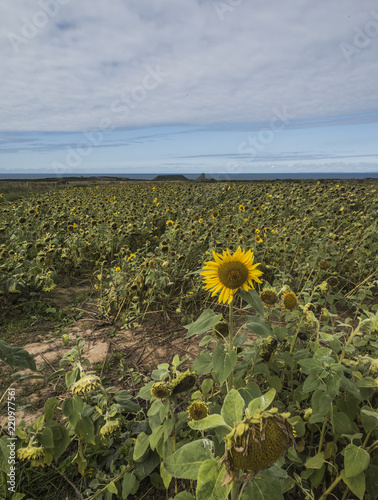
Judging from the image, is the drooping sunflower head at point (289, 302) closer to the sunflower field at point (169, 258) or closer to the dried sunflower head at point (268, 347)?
the dried sunflower head at point (268, 347)

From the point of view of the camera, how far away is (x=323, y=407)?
1274 millimetres

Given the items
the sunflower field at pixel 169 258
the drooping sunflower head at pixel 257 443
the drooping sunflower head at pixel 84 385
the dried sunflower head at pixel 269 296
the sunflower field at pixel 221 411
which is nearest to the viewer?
the drooping sunflower head at pixel 257 443

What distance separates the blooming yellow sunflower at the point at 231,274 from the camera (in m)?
1.42

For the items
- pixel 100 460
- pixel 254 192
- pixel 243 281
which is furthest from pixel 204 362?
pixel 254 192

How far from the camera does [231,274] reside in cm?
141

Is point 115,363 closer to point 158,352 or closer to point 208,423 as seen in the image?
point 158,352

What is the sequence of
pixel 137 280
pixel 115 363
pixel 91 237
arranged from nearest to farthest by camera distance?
pixel 115 363, pixel 137 280, pixel 91 237

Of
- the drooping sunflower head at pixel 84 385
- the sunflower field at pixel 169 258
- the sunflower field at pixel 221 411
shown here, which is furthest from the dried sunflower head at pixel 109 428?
the sunflower field at pixel 169 258

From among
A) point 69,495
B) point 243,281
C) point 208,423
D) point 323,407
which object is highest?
point 243,281

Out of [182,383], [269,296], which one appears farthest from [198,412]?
[269,296]

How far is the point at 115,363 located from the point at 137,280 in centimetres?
107

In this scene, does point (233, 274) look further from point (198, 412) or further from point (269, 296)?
point (198, 412)

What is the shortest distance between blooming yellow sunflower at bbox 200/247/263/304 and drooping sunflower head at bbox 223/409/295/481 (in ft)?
2.42

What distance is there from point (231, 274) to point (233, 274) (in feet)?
0.04
